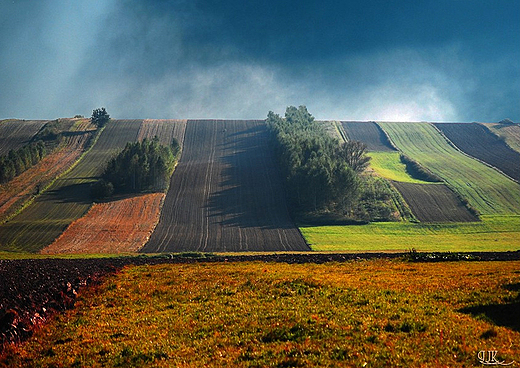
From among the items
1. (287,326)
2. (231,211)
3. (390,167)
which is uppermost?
(390,167)

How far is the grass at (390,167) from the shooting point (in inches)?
6024

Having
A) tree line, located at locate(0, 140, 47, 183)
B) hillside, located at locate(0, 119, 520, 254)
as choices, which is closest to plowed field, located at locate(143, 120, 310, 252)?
hillside, located at locate(0, 119, 520, 254)

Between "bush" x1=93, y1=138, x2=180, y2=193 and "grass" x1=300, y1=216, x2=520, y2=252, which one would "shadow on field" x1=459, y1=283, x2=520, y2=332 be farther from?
"bush" x1=93, y1=138, x2=180, y2=193

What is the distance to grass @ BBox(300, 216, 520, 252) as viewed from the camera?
8844 centimetres

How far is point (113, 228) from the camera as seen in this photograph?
344ft

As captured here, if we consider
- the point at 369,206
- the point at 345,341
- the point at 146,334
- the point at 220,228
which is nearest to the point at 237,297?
the point at 146,334

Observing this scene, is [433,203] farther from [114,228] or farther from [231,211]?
[114,228]

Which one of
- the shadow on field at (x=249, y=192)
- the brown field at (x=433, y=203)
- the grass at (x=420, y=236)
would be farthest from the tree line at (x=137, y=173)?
the brown field at (x=433, y=203)

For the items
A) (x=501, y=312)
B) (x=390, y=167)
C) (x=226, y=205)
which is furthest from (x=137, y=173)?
(x=501, y=312)

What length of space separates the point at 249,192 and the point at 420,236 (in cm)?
5401

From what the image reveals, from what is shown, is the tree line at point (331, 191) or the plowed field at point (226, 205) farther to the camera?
the tree line at point (331, 191)

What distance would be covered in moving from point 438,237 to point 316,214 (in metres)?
32.3

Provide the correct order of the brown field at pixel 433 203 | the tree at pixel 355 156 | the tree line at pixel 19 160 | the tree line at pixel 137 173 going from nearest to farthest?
the brown field at pixel 433 203 → the tree line at pixel 137 173 → the tree line at pixel 19 160 → the tree at pixel 355 156

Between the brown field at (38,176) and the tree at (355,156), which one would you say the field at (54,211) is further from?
the tree at (355,156)
